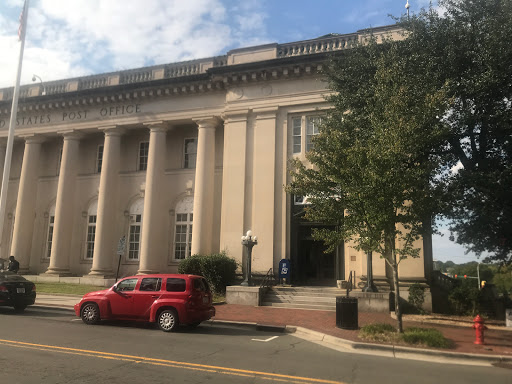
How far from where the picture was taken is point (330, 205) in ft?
38.8

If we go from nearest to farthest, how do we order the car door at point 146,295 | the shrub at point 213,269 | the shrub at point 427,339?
the shrub at point 427,339 < the car door at point 146,295 < the shrub at point 213,269

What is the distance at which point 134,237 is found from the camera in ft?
A: 82.8

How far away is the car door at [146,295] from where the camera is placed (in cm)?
1145

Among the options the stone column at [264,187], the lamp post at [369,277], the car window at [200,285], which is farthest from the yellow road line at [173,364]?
A: the stone column at [264,187]

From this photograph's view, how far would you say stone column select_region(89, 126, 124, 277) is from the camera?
2388 centimetres

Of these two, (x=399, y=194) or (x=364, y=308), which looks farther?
(x=364, y=308)

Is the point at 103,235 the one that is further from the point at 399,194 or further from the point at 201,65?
the point at 399,194

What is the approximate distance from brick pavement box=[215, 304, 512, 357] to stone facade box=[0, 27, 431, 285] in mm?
4523

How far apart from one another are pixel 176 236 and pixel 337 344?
16.0 metres

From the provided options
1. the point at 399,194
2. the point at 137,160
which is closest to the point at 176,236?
the point at 137,160

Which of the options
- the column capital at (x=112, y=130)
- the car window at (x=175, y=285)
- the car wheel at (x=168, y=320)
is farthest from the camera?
the column capital at (x=112, y=130)

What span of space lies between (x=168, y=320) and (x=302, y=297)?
7469 millimetres

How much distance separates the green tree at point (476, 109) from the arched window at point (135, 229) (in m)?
17.8

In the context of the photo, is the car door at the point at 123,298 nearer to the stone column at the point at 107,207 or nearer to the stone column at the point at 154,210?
the stone column at the point at 154,210
